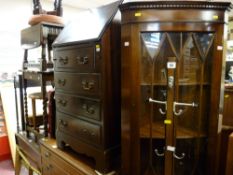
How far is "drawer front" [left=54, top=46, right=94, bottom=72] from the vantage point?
123 centimetres

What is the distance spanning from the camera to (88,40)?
1.21m

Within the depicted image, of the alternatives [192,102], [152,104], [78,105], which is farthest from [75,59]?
[192,102]

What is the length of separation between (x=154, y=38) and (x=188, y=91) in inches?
15.3

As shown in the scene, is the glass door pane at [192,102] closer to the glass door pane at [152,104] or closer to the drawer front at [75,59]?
the glass door pane at [152,104]

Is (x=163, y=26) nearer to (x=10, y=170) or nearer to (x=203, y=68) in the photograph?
(x=203, y=68)

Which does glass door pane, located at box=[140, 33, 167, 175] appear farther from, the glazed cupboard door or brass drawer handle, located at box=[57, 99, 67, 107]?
brass drawer handle, located at box=[57, 99, 67, 107]

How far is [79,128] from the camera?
4.62 ft

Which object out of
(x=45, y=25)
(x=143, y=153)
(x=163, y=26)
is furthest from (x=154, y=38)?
(x=45, y=25)

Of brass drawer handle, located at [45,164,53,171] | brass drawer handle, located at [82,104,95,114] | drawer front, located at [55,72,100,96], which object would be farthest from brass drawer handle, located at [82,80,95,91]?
brass drawer handle, located at [45,164,53,171]

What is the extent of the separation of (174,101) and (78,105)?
67cm

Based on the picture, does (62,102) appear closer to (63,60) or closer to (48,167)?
(63,60)

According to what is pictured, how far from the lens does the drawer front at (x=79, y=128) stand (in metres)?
1.27

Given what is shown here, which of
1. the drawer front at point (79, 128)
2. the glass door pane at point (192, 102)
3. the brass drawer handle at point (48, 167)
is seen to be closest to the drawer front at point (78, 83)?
the drawer front at point (79, 128)

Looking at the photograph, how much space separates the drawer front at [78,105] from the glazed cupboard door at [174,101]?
30 cm
